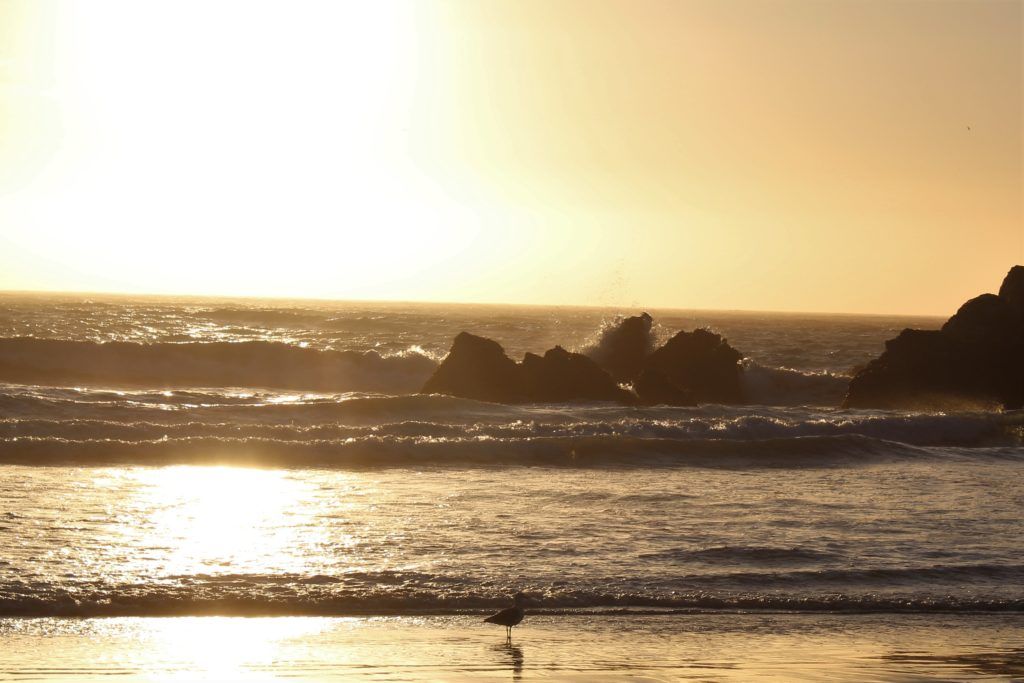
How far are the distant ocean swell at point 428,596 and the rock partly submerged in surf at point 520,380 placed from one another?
20.4 meters

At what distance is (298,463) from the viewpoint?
65.7ft

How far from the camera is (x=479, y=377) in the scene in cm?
3231

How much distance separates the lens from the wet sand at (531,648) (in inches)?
350

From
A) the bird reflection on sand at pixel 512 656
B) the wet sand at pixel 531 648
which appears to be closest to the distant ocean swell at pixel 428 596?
the wet sand at pixel 531 648

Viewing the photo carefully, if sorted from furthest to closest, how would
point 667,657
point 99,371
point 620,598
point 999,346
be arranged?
point 99,371
point 999,346
point 620,598
point 667,657

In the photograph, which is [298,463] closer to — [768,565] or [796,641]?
[768,565]

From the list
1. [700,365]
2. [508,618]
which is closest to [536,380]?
[700,365]

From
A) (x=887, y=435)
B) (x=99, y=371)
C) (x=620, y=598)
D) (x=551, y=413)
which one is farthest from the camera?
(x=99, y=371)

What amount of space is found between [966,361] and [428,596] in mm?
25310

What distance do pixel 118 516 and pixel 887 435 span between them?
705 inches

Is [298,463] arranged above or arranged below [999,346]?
below

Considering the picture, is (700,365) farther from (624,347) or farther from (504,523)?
(504,523)

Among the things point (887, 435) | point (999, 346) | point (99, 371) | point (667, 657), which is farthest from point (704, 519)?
point (99, 371)

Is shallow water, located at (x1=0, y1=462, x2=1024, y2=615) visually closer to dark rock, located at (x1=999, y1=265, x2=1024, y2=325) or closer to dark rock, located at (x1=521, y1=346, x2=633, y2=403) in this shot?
dark rock, located at (x1=521, y1=346, x2=633, y2=403)
